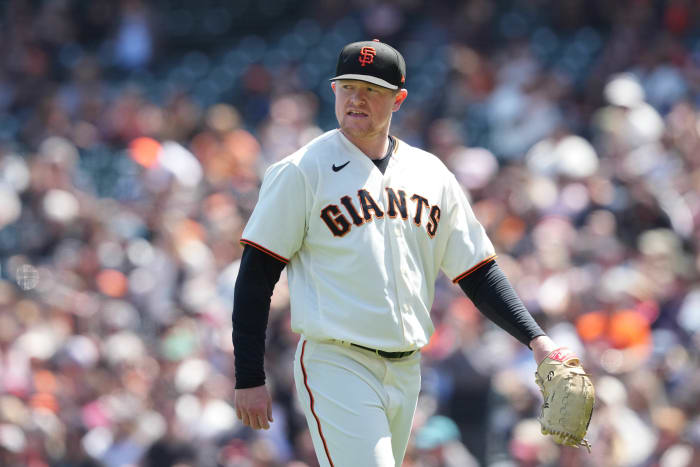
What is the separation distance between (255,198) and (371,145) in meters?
6.37

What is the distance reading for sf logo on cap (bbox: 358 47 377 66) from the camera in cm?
409

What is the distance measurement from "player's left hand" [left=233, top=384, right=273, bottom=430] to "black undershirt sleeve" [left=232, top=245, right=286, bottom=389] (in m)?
0.03

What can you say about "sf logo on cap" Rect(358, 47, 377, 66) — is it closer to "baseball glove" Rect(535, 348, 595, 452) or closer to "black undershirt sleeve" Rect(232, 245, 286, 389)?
"black undershirt sleeve" Rect(232, 245, 286, 389)

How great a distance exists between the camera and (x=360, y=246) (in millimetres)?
4082

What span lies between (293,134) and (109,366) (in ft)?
11.0

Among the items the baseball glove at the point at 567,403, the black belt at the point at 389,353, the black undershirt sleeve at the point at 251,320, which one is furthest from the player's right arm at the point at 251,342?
the baseball glove at the point at 567,403

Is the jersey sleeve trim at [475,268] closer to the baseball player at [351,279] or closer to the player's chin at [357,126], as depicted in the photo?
the baseball player at [351,279]

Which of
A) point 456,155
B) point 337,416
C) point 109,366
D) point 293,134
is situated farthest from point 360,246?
point 293,134

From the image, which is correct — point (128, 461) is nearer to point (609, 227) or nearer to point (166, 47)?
point (609, 227)

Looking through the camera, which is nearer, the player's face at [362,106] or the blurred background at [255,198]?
the player's face at [362,106]

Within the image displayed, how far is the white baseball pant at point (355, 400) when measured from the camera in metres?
3.98

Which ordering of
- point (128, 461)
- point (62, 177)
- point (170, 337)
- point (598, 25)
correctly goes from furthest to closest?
point (598, 25) → point (62, 177) → point (170, 337) → point (128, 461)

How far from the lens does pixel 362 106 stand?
13.7ft

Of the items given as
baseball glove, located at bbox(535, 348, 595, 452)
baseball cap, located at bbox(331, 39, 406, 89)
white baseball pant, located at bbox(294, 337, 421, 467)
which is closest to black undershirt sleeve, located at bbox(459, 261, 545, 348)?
baseball glove, located at bbox(535, 348, 595, 452)
